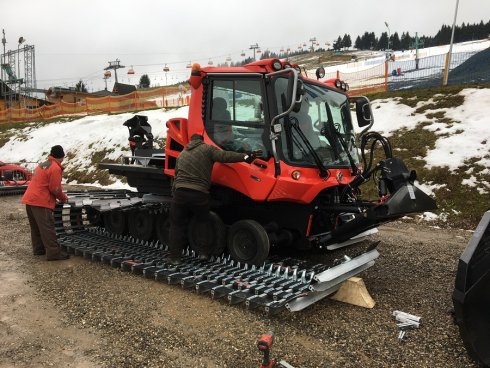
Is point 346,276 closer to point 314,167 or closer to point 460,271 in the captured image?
point 314,167

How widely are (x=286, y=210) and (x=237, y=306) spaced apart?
1.33 metres

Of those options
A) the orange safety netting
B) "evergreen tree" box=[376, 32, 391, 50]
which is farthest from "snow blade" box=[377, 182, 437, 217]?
"evergreen tree" box=[376, 32, 391, 50]

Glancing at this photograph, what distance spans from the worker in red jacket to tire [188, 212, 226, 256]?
7.29ft

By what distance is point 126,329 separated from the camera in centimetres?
400

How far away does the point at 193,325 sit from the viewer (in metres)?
4.07

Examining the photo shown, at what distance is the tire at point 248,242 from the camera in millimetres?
4950

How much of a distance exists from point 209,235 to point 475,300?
10.8ft

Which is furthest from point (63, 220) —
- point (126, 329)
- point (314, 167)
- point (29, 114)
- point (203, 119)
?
point (29, 114)

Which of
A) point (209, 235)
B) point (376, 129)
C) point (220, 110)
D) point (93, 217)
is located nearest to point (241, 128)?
point (220, 110)

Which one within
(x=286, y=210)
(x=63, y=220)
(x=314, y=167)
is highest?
(x=314, y=167)

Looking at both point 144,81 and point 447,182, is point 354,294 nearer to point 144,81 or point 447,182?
point 447,182

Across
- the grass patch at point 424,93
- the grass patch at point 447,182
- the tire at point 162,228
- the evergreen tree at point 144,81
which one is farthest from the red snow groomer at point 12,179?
the evergreen tree at point 144,81

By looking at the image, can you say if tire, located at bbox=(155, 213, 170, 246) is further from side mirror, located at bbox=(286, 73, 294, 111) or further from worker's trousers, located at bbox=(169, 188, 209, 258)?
side mirror, located at bbox=(286, 73, 294, 111)

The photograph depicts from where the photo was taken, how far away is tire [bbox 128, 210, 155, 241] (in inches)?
264
